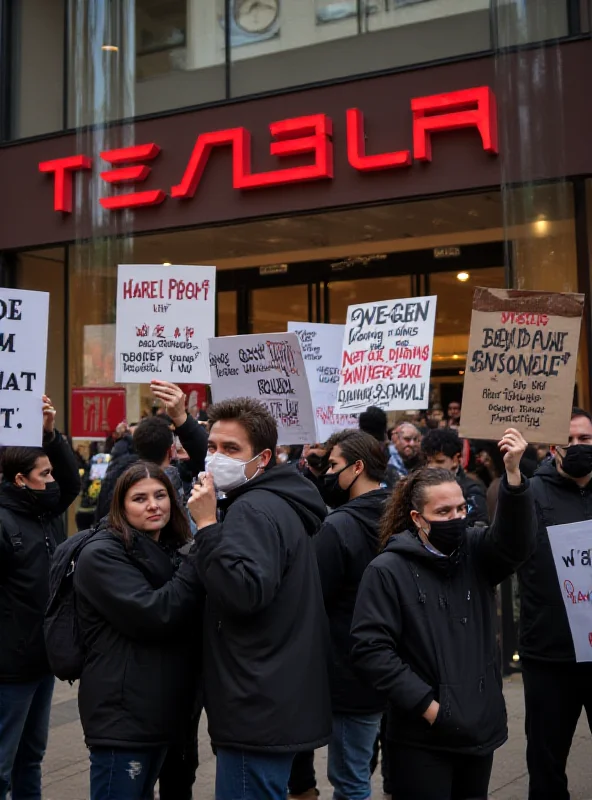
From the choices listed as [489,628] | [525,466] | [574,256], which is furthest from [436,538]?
[574,256]

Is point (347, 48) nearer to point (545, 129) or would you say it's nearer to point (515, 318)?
point (545, 129)

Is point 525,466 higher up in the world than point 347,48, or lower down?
lower down

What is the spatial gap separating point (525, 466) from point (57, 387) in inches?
381

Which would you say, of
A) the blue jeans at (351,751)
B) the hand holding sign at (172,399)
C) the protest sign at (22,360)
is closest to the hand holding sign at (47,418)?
the protest sign at (22,360)

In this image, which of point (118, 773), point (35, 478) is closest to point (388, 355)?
point (35, 478)

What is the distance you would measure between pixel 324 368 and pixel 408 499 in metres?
4.57

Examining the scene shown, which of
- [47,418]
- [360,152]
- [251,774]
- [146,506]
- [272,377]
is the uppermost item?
[360,152]

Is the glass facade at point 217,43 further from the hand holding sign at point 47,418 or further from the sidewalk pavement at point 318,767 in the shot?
the hand holding sign at point 47,418

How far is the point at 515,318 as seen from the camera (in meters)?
4.45

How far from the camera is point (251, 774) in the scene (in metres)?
3.46

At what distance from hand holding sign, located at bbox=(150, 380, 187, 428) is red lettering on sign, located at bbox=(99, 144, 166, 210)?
8.76m

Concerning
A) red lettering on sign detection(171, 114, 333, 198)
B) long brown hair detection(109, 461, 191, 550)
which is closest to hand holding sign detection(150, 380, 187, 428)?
long brown hair detection(109, 461, 191, 550)

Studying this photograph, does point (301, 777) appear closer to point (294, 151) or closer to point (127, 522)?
point (127, 522)

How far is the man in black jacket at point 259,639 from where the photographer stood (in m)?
3.38
